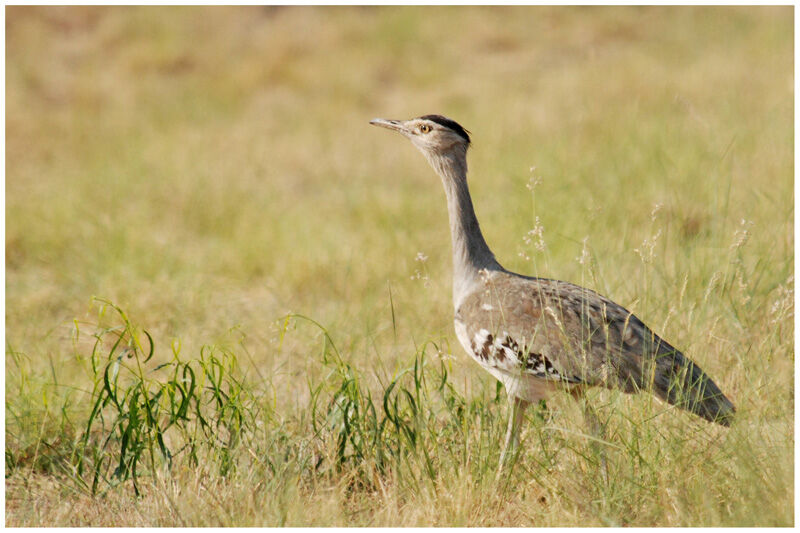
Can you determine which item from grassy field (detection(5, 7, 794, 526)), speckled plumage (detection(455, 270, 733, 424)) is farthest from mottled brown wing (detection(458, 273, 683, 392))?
grassy field (detection(5, 7, 794, 526))

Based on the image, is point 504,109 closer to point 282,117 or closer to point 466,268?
point 282,117

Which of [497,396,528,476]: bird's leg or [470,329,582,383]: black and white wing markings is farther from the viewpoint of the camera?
[470,329,582,383]: black and white wing markings

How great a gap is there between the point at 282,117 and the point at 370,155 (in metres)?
1.55

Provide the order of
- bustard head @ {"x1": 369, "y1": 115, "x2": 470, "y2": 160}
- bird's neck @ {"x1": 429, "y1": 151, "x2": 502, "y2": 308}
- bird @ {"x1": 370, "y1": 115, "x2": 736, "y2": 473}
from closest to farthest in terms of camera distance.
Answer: bird @ {"x1": 370, "y1": 115, "x2": 736, "y2": 473}, bird's neck @ {"x1": 429, "y1": 151, "x2": 502, "y2": 308}, bustard head @ {"x1": 369, "y1": 115, "x2": 470, "y2": 160}

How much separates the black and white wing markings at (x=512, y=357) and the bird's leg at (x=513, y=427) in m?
0.14

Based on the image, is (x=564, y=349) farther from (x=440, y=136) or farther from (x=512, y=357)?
(x=440, y=136)

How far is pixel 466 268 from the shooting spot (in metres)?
3.40

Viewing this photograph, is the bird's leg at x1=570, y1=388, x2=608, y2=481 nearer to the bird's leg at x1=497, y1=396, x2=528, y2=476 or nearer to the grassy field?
the grassy field

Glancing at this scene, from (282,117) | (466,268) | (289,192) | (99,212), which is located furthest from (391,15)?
(466,268)

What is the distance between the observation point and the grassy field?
2896 mm

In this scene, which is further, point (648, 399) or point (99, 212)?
point (99, 212)

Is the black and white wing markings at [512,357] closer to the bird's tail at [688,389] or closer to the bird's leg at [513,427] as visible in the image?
the bird's leg at [513,427]

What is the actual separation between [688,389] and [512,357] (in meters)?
0.57

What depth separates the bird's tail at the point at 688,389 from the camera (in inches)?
114
